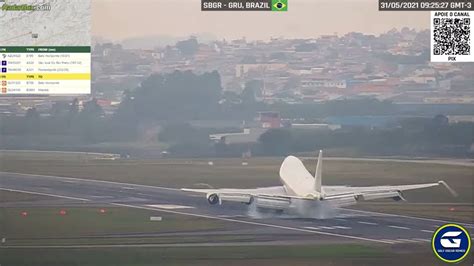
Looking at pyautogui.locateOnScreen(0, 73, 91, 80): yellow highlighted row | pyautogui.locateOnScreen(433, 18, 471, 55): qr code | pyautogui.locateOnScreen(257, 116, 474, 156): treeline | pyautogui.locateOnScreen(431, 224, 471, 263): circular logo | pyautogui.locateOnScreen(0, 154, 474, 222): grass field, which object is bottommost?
pyautogui.locateOnScreen(431, 224, 471, 263): circular logo

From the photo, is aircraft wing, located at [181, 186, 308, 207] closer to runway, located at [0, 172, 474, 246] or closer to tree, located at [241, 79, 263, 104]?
runway, located at [0, 172, 474, 246]

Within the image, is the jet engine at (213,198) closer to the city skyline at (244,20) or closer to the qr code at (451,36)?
the city skyline at (244,20)

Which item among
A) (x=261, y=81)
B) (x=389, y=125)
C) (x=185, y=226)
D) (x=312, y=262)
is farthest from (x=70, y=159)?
(x=389, y=125)

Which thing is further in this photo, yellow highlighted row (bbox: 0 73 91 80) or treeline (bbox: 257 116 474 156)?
treeline (bbox: 257 116 474 156)

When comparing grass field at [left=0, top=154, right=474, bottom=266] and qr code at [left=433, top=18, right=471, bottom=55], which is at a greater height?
qr code at [left=433, top=18, right=471, bottom=55]

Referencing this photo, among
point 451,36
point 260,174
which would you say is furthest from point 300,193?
point 451,36

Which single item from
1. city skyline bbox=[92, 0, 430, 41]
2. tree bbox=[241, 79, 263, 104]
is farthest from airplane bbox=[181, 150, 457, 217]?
city skyline bbox=[92, 0, 430, 41]

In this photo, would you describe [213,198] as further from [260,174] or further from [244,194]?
[260,174]
